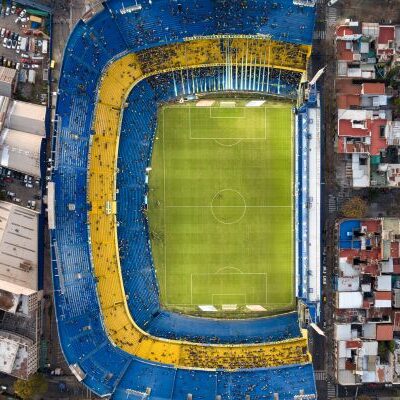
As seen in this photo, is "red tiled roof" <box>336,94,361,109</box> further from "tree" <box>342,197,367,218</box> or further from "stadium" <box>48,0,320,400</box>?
"tree" <box>342,197,367,218</box>

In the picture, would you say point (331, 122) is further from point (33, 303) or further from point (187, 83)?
point (33, 303)

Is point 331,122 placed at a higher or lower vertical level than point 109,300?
higher

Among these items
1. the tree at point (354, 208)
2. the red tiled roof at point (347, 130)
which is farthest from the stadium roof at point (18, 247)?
the red tiled roof at point (347, 130)

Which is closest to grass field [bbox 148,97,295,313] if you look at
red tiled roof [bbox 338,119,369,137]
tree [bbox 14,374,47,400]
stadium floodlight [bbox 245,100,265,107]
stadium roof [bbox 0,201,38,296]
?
stadium floodlight [bbox 245,100,265,107]

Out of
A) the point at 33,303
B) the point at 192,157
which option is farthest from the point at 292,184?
the point at 33,303

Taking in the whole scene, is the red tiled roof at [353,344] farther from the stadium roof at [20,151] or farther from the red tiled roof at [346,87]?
the stadium roof at [20,151]

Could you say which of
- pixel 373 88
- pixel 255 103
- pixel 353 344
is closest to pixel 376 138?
pixel 373 88
